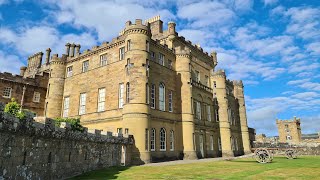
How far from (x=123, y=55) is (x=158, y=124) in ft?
29.6

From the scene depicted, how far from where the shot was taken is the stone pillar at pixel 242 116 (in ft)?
141

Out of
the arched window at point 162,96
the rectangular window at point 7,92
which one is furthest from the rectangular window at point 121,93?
the rectangular window at point 7,92

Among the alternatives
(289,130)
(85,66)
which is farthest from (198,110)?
(289,130)

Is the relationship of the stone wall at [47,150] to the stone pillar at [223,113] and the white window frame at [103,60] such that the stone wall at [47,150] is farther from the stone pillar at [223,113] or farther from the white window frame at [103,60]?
the stone pillar at [223,113]

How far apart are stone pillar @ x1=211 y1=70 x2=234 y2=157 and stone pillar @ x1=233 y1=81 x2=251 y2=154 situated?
335 inches

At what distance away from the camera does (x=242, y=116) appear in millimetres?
44844

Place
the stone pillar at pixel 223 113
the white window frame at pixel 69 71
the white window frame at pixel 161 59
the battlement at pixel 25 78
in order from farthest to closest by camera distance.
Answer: the stone pillar at pixel 223 113 → the white window frame at pixel 69 71 → the battlement at pixel 25 78 → the white window frame at pixel 161 59

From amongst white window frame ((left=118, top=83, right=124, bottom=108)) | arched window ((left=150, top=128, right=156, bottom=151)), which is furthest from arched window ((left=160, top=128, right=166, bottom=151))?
white window frame ((left=118, top=83, right=124, bottom=108))

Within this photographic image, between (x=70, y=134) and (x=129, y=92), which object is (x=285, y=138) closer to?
(x=129, y=92)

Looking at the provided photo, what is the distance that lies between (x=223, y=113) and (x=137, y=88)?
17.8m

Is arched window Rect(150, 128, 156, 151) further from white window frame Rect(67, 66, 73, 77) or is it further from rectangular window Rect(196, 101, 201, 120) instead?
white window frame Rect(67, 66, 73, 77)

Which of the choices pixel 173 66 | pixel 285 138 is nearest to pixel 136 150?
pixel 173 66

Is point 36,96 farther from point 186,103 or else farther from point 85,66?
point 186,103

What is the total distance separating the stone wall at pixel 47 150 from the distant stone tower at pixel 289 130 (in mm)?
73610
